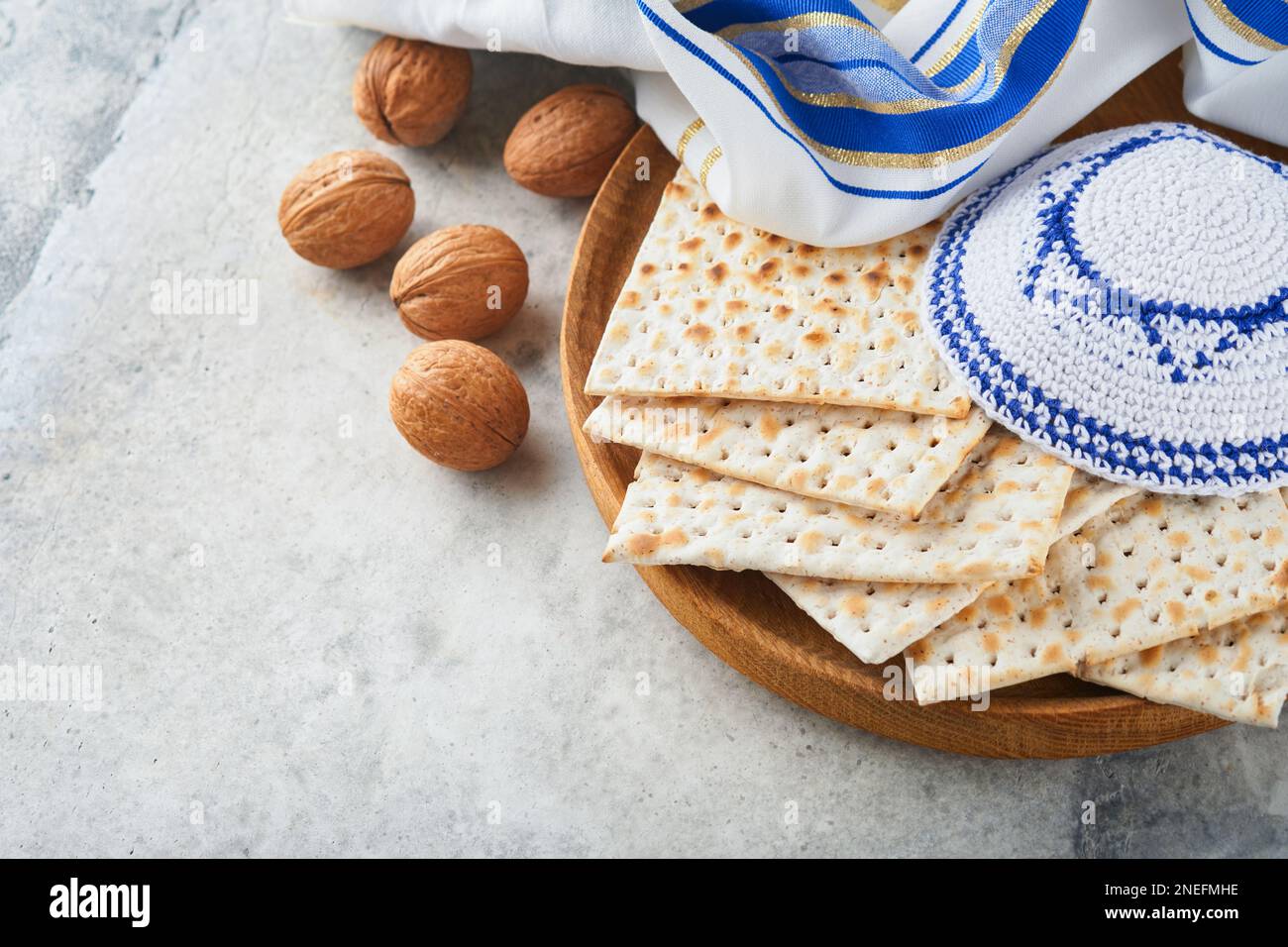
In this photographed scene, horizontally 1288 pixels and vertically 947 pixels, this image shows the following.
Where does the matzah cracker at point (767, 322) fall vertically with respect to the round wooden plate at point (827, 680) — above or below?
above

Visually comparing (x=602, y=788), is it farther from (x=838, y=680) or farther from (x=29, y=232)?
(x=29, y=232)

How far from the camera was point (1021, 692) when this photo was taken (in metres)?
1.31

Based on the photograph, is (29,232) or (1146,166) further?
(29,232)

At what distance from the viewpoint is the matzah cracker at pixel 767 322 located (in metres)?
1.36

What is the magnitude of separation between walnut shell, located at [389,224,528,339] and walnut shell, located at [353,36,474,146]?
0.25m

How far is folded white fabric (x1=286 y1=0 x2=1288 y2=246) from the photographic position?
1456 mm

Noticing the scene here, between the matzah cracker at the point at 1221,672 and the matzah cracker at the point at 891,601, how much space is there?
153 mm

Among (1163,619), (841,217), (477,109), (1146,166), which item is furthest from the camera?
(477,109)

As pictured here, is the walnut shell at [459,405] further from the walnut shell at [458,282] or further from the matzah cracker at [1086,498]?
the matzah cracker at [1086,498]

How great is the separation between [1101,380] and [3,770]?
134 cm

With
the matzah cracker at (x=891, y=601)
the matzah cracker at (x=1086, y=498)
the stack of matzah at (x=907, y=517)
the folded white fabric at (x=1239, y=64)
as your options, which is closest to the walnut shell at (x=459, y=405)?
the stack of matzah at (x=907, y=517)

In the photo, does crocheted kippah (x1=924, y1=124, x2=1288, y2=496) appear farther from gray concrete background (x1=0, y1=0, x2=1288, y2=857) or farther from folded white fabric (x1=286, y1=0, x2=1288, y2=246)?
gray concrete background (x1=0, y1=0, x2=1288, y2=857)

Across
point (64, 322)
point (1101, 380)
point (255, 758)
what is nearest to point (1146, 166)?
point (1101, 380)

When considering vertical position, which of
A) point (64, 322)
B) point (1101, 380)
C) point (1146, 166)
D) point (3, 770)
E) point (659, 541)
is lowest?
point (3, 770)
